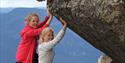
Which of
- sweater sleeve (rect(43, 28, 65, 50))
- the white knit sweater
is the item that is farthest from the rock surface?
the white knit sweater

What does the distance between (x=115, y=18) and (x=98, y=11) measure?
1.16 ft

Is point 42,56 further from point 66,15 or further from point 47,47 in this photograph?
point 66,15

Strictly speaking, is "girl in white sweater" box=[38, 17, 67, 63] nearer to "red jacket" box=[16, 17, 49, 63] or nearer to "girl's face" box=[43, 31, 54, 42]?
"girl's face" box=[43, 31, 54, 42]

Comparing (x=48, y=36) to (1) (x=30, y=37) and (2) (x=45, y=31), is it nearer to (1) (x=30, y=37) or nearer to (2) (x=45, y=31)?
(2) (x=45, y=31)

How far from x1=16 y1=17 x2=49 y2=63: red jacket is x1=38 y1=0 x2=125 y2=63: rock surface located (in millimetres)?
1388

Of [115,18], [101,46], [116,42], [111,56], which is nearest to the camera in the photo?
[115,18]

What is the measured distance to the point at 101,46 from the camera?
29.0 ft

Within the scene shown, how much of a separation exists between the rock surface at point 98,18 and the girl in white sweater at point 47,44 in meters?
0.80

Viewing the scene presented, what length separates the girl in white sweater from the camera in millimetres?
9320

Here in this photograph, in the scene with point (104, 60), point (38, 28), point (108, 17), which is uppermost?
point (108, 17)

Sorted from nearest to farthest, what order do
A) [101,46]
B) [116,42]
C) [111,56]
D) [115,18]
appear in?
[115,18] < [116,42] < [101,46] < [111,56]

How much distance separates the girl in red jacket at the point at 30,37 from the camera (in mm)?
9758

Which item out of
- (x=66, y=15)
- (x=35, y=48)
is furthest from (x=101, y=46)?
(x=35, y=48)

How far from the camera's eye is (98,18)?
7.33 m
